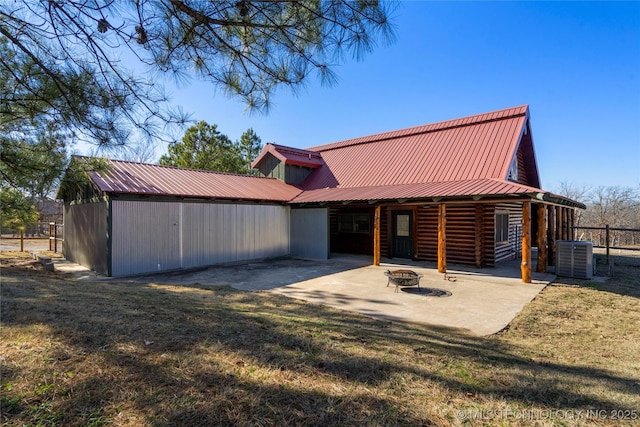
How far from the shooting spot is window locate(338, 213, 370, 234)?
1454cm

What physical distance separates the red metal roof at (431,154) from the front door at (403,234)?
1.43 metres

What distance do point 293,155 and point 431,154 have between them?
7414 millimetres

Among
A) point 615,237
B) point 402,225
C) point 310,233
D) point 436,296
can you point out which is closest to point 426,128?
point 402,225

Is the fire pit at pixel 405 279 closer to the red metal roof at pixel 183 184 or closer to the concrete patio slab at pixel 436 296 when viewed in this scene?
the concrete patio slab at pixel 436 296

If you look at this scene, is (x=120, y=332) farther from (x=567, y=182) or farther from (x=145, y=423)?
(x=567, y=182)

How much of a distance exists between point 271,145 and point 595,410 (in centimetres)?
1652

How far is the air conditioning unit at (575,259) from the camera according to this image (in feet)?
30.3

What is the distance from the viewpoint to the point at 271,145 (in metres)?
17.4

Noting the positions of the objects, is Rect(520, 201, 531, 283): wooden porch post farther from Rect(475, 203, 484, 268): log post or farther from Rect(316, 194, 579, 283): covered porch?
Rect(475, 203, 484, 268): log post

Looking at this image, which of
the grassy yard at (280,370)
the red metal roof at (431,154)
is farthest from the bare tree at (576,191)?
the grassy yard at (280,370)

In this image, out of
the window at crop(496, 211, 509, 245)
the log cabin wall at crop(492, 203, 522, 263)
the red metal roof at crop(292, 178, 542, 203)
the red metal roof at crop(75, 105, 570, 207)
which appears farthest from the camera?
the log cabin wall at crop(492, 203, 522, 263)

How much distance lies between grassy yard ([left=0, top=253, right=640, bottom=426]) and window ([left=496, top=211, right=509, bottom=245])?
285 inches

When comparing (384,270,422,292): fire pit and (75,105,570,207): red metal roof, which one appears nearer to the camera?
(384,270,422,292): fire pit

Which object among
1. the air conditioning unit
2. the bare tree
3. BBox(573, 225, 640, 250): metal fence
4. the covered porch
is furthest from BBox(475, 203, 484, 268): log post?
the bare tree
